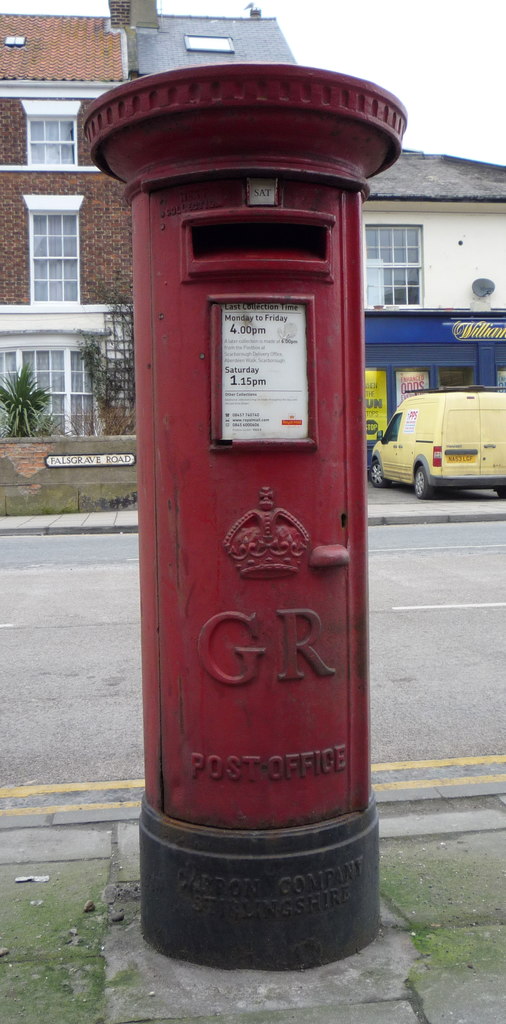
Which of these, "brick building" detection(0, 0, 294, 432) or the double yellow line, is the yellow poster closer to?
"brick building" detection(0, 0, 294, 432)

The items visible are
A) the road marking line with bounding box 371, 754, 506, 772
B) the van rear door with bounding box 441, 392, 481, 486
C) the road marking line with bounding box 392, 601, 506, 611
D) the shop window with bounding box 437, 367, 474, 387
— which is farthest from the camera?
the shop window with bounding box 437, 367, 474, 387

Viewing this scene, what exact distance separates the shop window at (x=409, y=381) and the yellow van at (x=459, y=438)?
606 centimetres

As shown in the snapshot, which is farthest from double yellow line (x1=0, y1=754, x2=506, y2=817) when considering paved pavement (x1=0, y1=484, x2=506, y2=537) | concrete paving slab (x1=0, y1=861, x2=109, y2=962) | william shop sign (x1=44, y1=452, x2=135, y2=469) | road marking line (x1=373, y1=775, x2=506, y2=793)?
william shop sign (x1=44, y1=452, x2=135, y2=469)

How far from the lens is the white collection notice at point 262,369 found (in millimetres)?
2551

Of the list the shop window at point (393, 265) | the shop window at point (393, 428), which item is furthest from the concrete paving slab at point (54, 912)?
the shop window at point (393, 265)

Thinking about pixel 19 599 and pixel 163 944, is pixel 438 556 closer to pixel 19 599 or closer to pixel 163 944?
pixel 19 599

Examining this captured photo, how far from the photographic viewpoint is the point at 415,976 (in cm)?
264

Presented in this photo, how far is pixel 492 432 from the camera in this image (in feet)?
56.0

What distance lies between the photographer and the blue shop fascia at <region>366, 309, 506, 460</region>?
24031mm

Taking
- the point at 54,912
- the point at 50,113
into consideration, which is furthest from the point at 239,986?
the point at 50,113

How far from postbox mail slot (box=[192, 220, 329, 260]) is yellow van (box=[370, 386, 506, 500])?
14621 mm

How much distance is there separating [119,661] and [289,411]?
4248mm

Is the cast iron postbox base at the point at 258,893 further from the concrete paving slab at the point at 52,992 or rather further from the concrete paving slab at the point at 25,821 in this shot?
the concrete paving slab at the point at 25,821

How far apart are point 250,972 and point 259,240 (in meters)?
1.99
